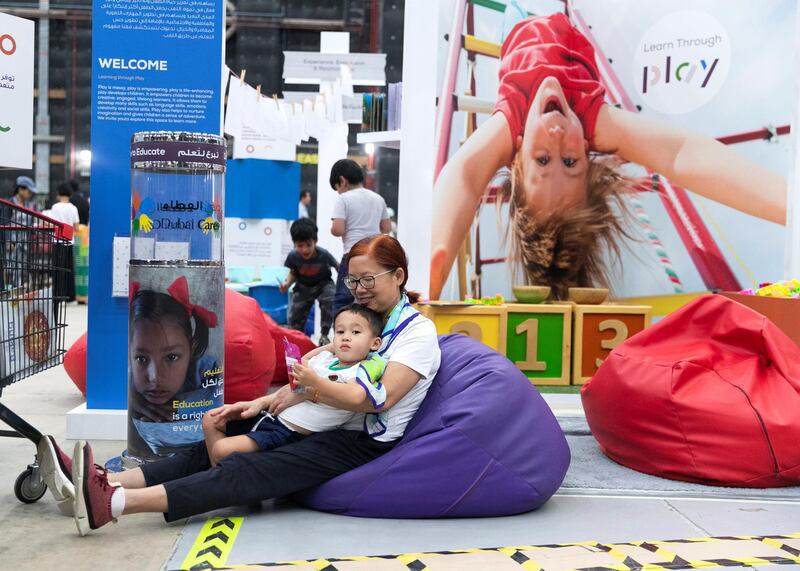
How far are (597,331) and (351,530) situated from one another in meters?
3.51

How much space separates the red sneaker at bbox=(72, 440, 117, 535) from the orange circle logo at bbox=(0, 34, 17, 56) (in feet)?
5.99

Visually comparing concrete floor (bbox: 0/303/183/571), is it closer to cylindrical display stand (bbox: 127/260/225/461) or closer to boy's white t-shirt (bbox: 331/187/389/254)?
cylindrical display stand (bbox: 127/260/225/461)

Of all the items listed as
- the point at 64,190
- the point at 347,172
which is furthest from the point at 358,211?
the point at 64,190

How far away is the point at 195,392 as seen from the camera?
3.41 m

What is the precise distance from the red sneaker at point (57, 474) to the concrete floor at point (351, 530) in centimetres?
7

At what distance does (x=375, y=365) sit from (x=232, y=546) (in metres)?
0.67

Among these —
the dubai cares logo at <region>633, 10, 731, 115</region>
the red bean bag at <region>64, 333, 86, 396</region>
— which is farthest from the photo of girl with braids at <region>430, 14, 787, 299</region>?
the red bean bag at <region>64, 333, 86, 396</region>

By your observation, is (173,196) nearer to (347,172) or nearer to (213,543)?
(213,543)

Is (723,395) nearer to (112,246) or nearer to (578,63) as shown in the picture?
(112,246)

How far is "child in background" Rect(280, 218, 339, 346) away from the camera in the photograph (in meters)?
7.36

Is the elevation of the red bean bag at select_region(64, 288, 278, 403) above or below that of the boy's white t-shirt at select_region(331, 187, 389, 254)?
below

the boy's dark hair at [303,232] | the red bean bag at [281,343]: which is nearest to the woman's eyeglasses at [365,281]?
the red bean bag at [281,343]

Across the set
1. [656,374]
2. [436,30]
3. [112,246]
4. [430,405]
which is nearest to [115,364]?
[112,246]

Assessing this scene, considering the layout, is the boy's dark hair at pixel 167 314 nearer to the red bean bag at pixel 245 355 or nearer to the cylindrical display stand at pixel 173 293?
the cylindrical display stand at pixel 173 293
